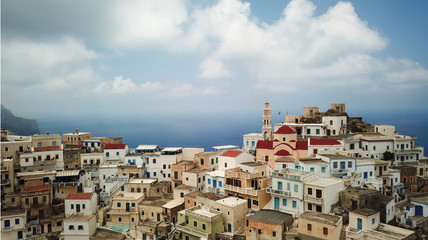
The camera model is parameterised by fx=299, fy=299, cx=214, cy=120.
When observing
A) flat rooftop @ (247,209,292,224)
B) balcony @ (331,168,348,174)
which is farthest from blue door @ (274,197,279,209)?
balcony @ (331,168,348,174)

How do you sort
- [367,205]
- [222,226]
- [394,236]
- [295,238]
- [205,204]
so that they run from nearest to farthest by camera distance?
[394,236] < [295,238] < [367,205] < [222,226] < [205,204]

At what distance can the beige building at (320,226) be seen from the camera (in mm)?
25031

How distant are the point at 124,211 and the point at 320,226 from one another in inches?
948

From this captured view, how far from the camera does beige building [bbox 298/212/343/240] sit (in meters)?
25.0

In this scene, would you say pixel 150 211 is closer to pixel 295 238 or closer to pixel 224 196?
pixel 224 196

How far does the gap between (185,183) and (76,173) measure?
15.6 meters

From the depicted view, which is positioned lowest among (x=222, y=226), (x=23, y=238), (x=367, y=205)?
(x=23, y=238)

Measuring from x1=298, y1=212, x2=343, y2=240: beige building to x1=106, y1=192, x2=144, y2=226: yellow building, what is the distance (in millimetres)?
20899

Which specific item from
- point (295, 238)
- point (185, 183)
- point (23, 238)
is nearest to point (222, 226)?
point (295, 238)

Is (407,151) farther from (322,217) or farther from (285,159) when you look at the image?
(322,217)

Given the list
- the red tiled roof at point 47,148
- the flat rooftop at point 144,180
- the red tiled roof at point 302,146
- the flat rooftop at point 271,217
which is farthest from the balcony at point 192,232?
the red tiled roof at point 47,148

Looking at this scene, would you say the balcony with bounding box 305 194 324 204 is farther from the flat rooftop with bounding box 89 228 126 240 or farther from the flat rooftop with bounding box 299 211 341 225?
the flat rooftop with bounding box 89 228 126 240

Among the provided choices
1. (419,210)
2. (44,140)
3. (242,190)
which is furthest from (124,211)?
(419,210)

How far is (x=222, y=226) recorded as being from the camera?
3191cm
